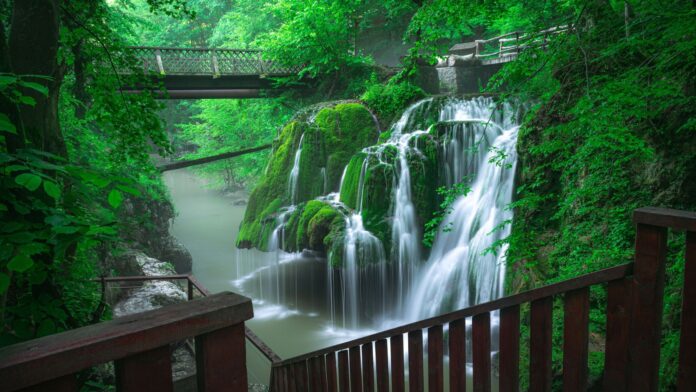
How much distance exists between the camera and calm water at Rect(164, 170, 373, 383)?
31.3 feet

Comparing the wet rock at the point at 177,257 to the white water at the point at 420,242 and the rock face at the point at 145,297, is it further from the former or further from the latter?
the white water at the point at 420,242

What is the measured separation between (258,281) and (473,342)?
1289 cm

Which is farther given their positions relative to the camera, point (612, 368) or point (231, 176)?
point (231, 176)

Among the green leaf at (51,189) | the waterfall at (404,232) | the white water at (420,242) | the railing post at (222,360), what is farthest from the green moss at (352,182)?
the railing post at (222,360)

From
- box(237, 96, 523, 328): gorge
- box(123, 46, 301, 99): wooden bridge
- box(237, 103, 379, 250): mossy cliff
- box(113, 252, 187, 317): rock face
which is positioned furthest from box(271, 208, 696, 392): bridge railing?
box(123, 46, 301, 99): wooden bridge

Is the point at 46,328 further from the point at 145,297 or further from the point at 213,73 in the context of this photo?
the point at 213,73

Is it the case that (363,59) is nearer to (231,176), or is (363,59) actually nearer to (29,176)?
(231,176)

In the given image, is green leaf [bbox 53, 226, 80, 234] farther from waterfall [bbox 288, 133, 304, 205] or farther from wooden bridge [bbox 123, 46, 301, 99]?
wooden bridge [bbox 123, 46, 301, 99]

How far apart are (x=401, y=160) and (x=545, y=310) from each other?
905 cm

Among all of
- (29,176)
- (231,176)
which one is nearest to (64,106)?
(29,176)

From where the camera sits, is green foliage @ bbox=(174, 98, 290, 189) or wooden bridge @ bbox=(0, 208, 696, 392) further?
green foliage @ bbox=(174, 98, 290, 189)

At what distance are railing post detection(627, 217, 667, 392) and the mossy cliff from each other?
1072cm

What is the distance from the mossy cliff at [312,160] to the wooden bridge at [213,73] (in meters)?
4.16

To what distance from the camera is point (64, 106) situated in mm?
7438
